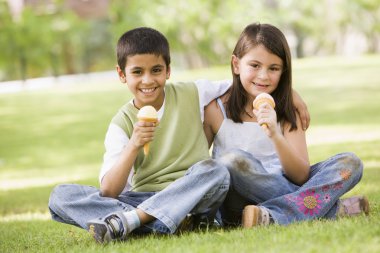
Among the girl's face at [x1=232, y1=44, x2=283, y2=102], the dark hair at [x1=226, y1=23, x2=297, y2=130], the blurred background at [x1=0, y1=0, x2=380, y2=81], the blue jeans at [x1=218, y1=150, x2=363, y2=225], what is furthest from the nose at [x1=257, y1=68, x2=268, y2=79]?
the blurred background at [x1=0, y1=0, x2=380, y2=81]

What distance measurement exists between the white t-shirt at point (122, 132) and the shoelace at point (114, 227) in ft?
1.18

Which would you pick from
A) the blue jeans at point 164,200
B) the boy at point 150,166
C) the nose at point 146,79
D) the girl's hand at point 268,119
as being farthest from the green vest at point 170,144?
the girl's hand at point 268,119

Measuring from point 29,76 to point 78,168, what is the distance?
124 feet

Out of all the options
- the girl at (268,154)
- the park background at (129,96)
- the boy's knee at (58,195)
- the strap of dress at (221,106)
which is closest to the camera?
the park background at (129,96)

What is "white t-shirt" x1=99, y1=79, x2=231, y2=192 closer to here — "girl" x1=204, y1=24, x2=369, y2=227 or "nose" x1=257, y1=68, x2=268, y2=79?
"girl" x1=204, y1=24, x2=369, y2=227

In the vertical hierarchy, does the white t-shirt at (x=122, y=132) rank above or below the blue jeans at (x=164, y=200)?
above

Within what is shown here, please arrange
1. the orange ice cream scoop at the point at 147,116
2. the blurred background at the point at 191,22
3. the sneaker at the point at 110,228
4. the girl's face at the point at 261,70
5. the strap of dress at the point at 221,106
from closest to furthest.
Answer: the sneaker at the point at 110,228
the orange ice cream scoop at the point at 147,116
the girl's face at the point at 261,70
the strap of dress at the point at 221,106
the blurred background at the point at 191,22

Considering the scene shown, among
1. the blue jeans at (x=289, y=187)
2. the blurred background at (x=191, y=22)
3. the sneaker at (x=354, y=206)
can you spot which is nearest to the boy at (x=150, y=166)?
the blue jeans at (x=289, y=187)

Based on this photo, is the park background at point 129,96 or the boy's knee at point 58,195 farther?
the boy's knee at point 58,195

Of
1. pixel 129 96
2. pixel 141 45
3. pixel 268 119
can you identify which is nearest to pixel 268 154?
pixel 268 119

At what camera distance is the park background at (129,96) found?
366 centimetres

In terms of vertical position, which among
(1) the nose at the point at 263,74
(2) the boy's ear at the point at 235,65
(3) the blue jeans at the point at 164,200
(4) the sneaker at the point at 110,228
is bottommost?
(4) the sneaker at the point at 110,228

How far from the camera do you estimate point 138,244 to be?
3.68 metres

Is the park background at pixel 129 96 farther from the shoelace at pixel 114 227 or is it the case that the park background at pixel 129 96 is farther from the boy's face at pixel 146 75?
the boy's face at pixel 146 75
